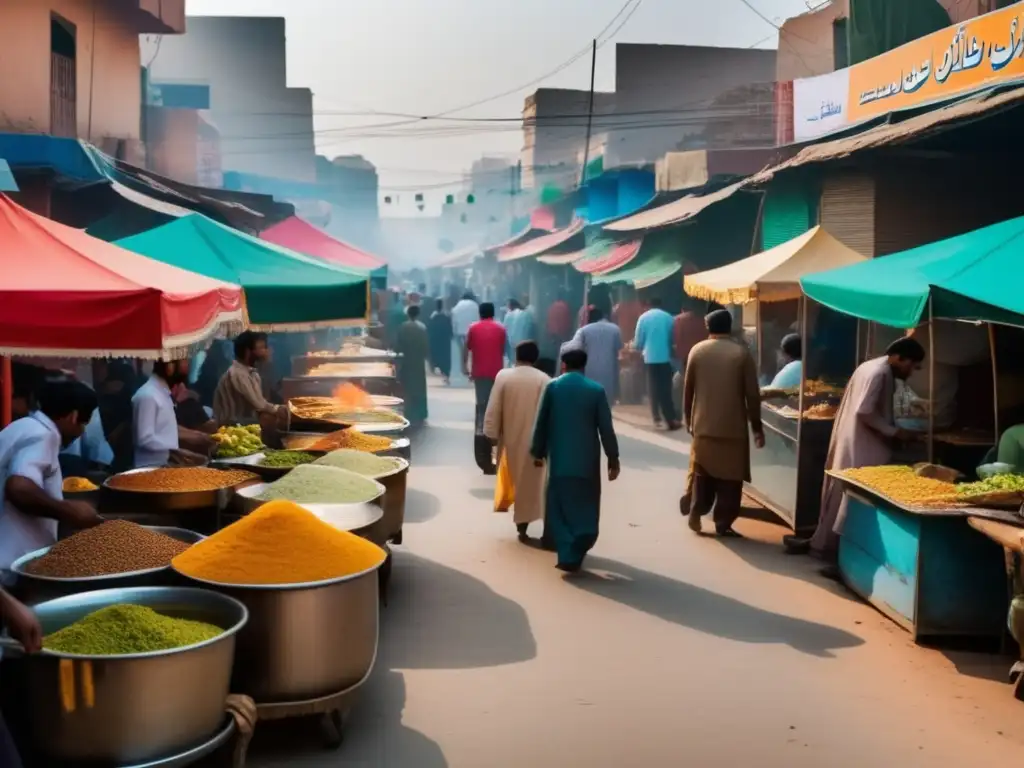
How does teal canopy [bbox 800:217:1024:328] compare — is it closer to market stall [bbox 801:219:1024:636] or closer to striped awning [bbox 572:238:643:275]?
market stall [bbox 801:219:1024:636]

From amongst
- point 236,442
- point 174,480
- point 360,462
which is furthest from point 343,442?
point 174,480

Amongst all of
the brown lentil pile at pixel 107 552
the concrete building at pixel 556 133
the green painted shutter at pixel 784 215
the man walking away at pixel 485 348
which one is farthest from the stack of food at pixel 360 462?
the concrete building at pixel 556 133

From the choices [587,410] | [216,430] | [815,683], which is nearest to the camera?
[815,683]

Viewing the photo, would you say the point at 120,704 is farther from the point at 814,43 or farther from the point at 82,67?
the point at 814,43

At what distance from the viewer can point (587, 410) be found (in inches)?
334

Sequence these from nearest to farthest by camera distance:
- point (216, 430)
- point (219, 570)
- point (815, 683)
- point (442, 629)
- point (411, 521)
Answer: point (219, 570) < point (815, 683) < point (442, 629) < point (216, 430) < point (411, 521)

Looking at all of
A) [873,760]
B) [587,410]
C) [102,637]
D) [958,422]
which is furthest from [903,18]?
[102,637]

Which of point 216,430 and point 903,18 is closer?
point 216,430

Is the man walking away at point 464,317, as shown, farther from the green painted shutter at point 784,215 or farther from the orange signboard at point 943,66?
the green painted shutter at point 784,215

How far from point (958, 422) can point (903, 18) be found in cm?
1079

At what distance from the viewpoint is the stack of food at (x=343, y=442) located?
28.1 ft

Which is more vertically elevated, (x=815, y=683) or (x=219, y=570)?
(x=219, y=570)

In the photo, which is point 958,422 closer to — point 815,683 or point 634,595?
point 634,595

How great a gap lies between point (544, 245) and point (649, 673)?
24887mm
